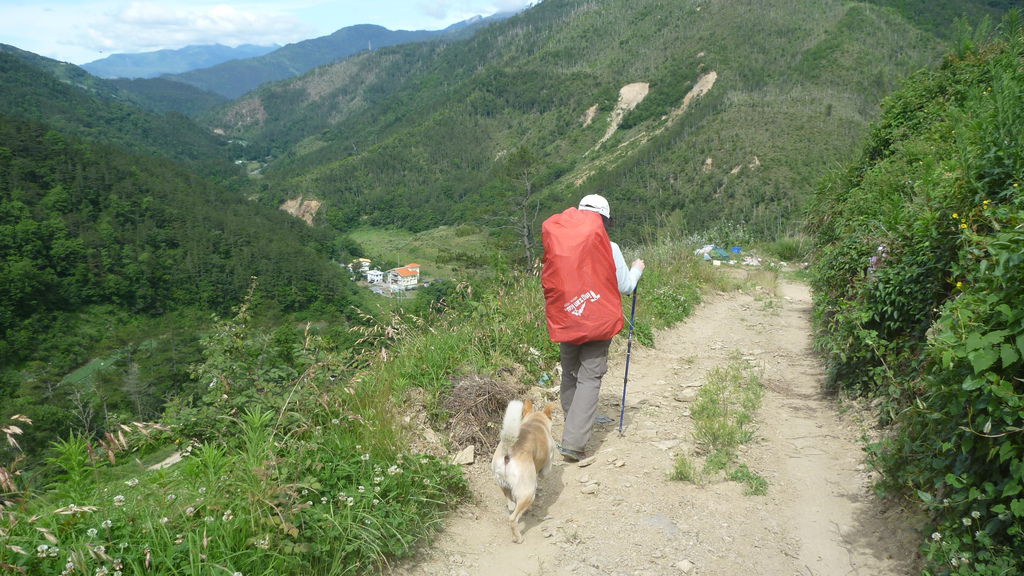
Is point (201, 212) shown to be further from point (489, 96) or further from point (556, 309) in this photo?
point (489, 96)

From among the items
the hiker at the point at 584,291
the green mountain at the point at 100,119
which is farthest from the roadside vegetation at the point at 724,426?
the green mountain at the point at 100,119

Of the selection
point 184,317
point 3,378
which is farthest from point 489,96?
point 3,378

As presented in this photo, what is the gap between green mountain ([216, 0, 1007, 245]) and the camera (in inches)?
2098

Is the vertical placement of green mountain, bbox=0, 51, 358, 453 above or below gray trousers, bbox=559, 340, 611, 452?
below

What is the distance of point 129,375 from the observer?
2931 centimetres

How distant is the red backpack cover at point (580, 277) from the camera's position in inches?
135

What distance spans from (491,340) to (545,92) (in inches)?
5153

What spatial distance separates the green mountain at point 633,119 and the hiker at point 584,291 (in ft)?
20.5

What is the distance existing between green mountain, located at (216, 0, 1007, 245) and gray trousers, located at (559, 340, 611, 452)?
622 centimetres

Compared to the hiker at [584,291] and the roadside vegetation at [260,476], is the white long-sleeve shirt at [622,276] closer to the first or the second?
the hiker at [584,291]

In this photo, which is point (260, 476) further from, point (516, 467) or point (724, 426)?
point (724, 426)

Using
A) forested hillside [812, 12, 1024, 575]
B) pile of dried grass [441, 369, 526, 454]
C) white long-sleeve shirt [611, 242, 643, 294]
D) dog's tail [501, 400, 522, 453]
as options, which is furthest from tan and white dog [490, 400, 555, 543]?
forested hillside [812, 12, 1024, 575]

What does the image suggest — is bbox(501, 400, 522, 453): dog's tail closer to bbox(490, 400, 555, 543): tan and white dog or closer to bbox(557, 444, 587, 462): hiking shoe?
bbox(490, 400, 555, 543): tan and white dog

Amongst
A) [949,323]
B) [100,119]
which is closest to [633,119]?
[949,323]
